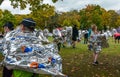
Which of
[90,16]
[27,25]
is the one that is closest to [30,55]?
[27,25]

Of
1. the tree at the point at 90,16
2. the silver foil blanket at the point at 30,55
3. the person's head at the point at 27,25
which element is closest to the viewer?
the silver foil blanket at the point at 30,55

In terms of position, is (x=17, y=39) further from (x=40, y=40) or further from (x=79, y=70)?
(x=79, y=70)

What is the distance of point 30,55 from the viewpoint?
8.52 m

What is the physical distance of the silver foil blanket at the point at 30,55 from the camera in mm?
8414

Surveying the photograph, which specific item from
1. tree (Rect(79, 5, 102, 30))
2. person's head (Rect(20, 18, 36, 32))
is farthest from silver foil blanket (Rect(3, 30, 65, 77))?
tree (Rect(79, 5, 102, 30))

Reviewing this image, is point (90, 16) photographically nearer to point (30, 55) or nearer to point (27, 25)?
point (27, 25)

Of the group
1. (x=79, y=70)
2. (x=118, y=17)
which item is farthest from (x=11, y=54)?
(x=118, y=17)

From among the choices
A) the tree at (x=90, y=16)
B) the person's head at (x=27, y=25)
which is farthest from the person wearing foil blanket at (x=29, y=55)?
the tree at (x=90, y=16)

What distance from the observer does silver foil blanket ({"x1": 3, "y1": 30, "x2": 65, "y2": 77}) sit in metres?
8.41

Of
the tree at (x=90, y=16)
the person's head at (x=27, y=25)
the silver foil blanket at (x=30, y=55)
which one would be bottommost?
the silver foil blanket at (x=30, y=55)

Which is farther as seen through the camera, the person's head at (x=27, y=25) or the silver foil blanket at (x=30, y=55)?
the person's head at (x=27, y=25)

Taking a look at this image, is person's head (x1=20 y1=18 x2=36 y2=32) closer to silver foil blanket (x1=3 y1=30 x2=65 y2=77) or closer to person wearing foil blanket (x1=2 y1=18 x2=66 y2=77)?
person wearing foil blanket (x1=2 y1=18 x2=66 y2=77)

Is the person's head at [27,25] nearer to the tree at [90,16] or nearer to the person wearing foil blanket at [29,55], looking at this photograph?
the person wearing foil blanket at [29,55]

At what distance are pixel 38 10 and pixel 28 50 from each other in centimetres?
1596
